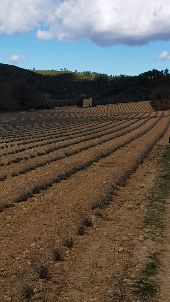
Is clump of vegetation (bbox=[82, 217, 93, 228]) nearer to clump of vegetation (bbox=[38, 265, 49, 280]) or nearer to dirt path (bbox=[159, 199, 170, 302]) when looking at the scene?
dirt path (bbox=[159, 199, 170, 302])

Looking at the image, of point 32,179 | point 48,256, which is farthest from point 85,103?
point 48,256

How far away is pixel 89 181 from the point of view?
18016 millimetres

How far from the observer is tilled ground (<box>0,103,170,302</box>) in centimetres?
795

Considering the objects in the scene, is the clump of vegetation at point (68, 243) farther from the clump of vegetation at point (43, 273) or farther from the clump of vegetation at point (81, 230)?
the clump of vegetation at point (43, 273)

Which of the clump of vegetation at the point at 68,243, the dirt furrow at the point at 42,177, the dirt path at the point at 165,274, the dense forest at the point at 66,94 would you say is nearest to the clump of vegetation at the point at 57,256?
the clump of vegetation at the point at 68,243

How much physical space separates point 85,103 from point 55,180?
416ft

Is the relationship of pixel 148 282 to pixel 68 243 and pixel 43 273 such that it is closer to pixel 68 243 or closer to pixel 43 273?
pixel 43 273

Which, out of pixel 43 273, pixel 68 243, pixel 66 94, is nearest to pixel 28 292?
pixel 43 273

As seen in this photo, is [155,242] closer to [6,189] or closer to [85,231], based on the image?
[85,231]

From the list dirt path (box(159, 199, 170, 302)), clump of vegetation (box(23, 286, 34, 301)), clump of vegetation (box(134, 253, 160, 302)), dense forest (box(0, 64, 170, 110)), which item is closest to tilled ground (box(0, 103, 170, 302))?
clump of vegetation (box(23, 286, 34, 301))

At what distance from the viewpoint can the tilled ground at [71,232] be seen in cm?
795

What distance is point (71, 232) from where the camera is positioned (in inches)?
437

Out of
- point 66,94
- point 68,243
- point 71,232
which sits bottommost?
point 66,94

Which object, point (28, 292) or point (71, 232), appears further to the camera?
point (71, 232)
